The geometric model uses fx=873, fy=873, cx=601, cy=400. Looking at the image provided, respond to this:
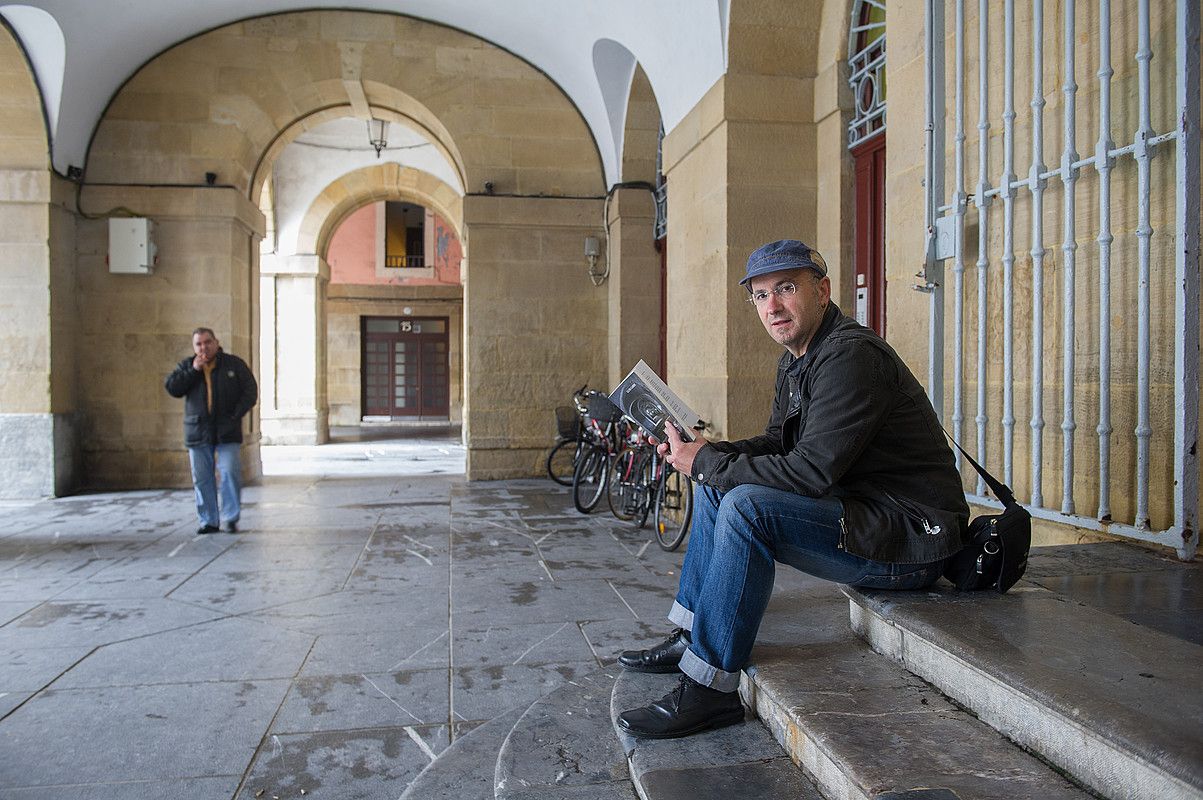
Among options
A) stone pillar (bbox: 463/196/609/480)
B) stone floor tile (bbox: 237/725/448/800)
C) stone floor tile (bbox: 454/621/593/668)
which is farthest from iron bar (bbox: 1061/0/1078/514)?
stone pillar (bbox: 463/196/609/480)

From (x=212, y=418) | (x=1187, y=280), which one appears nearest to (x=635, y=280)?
(x=212, y=418)

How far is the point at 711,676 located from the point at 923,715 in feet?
1.72

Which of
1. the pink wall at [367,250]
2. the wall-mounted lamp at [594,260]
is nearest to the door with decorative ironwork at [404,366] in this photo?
the pink wall at [367,250]

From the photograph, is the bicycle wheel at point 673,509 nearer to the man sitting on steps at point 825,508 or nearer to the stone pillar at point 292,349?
the man sitting on steps at point 825,508

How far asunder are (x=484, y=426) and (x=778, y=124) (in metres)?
5.34

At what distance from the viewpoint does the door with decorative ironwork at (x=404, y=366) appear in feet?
78.5

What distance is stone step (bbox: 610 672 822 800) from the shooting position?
1.98 meters

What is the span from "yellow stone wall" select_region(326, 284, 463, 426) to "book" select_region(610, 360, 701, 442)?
822 inches

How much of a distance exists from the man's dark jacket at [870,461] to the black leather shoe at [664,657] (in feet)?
1.95

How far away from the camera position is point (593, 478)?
324 inches

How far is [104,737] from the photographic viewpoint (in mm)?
2883

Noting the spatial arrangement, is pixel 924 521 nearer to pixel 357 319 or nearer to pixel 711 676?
pixel 711 676

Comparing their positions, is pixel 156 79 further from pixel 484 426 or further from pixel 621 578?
pixel 621 578

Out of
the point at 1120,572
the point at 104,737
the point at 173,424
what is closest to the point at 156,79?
the point at 173,424
